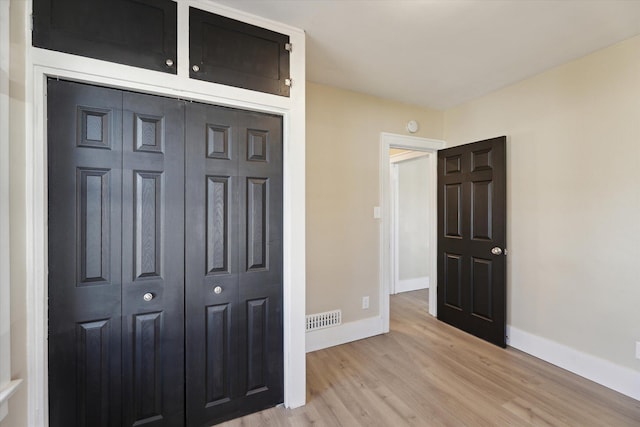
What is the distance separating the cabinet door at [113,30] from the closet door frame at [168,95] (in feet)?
0.13

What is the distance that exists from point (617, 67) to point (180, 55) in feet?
9.87

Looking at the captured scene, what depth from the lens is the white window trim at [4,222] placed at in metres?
1.15

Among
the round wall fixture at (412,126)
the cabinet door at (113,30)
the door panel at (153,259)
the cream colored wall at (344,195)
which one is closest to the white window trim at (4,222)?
the cabinet door at (113,30)

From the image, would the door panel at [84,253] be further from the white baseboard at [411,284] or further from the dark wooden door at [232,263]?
the white baseboard at [411,284]

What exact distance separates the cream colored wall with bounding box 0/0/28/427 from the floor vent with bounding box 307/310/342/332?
1.86m

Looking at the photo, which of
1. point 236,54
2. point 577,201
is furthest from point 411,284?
point 236,54

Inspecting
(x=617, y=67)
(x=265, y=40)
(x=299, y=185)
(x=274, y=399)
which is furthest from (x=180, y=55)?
(x=617, y=67)

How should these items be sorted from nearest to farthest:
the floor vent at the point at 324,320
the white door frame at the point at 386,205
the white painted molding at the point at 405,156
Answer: the floor vent at the point at 324,320
the white door frame at the point at 386,205
the white painted molding at the point at 405,156

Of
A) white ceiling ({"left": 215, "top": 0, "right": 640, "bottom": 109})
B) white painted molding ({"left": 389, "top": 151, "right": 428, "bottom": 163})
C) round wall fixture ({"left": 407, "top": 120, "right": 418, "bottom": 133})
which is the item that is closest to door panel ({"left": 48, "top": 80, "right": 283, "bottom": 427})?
white ceiling ({"left": 215, "top": 0, "right": 640, "bottom": 109})

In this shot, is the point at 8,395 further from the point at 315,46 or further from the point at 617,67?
the point at 617,67

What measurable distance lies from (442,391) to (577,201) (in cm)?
185

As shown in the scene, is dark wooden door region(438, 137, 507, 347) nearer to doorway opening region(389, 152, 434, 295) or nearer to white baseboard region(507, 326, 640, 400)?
white baseboard region(507, 326, 640, 400)

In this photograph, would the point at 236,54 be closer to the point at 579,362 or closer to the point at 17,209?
the point at 17,209

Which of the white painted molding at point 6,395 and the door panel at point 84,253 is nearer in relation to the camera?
the white painted molding at point 6,395
